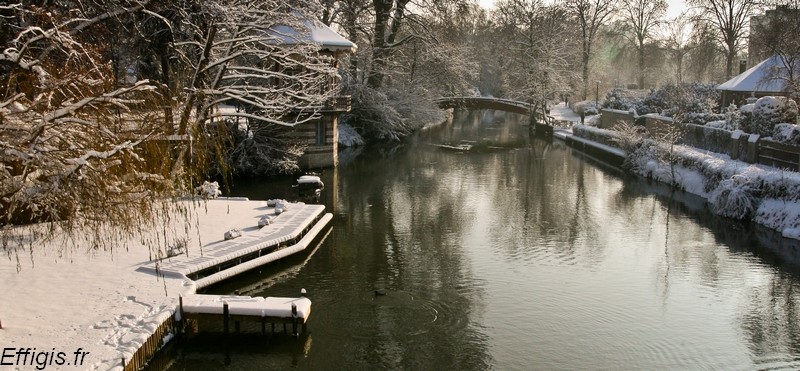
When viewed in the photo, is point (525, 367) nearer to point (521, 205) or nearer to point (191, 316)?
point (191, 316)

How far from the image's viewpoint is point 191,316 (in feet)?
50.2

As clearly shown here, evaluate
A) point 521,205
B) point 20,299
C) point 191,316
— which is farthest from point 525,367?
point 521,205

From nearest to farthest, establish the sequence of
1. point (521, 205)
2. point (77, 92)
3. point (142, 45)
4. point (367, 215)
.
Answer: point (77, 92)
point (142, 45)
point (367, 215)
point (521, 205)

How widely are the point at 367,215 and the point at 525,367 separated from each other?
1431 cm

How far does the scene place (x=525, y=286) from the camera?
1908 centimetres

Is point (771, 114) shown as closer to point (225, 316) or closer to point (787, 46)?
point (787, 46)

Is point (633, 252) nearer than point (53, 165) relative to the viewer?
No

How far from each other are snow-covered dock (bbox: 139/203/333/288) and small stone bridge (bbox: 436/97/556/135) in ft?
116

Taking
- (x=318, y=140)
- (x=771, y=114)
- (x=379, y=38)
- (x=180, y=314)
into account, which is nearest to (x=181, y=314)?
(x=180, y=314)

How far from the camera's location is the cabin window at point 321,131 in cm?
3825

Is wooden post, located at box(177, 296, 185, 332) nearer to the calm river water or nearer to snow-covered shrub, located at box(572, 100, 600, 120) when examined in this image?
the calm river water

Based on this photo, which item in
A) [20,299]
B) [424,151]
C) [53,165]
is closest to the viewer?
[53,165]

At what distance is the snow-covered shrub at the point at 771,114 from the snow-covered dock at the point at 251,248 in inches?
829

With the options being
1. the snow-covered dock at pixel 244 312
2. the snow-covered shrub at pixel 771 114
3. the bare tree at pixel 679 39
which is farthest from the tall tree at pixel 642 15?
the snow-covered dock at pixel 244 312
